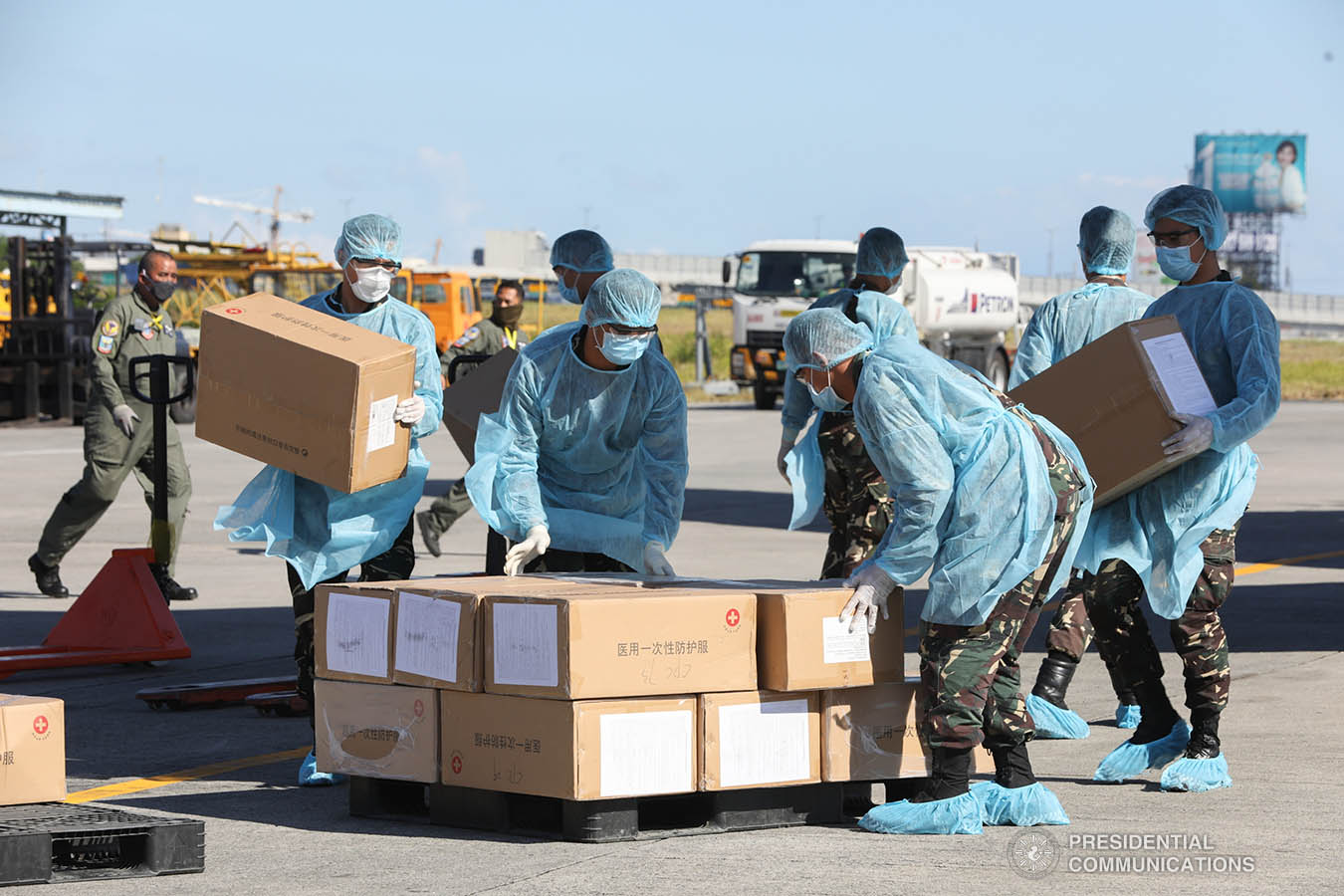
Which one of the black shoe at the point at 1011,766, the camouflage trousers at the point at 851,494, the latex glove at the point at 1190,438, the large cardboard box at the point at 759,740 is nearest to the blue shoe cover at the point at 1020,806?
the black shoe at the point at 1011,766

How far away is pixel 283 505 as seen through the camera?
664cm

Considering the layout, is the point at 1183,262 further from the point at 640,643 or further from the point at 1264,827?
the point at 640,643

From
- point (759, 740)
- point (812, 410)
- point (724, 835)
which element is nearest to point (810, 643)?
point (759, 740)

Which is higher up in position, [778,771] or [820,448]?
[820,448]

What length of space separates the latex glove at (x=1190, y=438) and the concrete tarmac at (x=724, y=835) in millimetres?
1119

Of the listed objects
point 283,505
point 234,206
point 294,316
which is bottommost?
point 283,505

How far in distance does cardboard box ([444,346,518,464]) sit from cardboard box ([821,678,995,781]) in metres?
3.34

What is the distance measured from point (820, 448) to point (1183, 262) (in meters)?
1.61

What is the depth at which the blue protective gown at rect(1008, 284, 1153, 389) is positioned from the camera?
7219mm

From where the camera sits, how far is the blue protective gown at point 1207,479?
6133 mm

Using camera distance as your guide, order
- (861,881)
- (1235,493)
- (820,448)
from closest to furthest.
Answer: (861,881) < (1235,493) < (820,448)

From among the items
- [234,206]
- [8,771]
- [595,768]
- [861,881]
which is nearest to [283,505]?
[8,771]

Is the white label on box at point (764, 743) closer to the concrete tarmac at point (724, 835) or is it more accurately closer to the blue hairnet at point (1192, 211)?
the concrete tarmac at point (724, 835)

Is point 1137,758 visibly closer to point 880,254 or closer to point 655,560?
point 655,560
